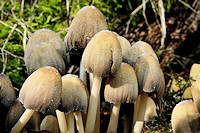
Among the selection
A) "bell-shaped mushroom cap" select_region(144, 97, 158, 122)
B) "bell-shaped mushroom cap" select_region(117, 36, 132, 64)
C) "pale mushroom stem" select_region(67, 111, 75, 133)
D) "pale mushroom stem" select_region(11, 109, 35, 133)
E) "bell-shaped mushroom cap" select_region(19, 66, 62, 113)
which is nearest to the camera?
"bell-shaped mushroom cap" select_region(19, 66, 62, 113)

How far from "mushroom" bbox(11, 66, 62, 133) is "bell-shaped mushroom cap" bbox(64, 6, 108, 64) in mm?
337

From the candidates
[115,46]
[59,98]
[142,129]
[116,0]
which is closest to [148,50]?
[115,46]

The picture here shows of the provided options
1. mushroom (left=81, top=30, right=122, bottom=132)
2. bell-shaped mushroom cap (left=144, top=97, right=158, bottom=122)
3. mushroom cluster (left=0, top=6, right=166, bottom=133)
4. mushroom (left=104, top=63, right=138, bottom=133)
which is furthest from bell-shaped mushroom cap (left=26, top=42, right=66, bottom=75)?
bell-shaped mushroom cap (left=144, top=97, right=158, bottom=122)

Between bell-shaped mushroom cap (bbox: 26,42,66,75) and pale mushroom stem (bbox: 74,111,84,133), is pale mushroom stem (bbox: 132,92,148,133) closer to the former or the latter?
pale mushroom stem (bbox: 74,111,84,133)

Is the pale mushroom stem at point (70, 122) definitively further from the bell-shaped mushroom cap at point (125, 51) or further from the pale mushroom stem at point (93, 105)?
the bell-shaped mushroom cap at point (125, 51)

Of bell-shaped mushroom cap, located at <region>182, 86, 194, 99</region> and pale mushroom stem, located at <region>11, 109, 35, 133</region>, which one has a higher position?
bell-shaped mushroom cap, located at <region>182, 86, 194, 99</region>

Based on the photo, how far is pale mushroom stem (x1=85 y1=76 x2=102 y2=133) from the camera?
1.40 metres

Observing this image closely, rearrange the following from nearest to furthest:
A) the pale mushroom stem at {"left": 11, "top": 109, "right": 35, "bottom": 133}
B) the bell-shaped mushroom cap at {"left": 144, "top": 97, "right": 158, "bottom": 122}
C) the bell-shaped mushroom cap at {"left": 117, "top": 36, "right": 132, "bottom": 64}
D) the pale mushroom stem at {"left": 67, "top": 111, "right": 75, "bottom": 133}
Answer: the pale mushroom stem at {"left": 11, "top": 109, "right": 35, "bottom": 133}, the pale mushroom stem at {"left": 67, "top": 111, "right": 75, "bottom": 133}, the bell-shaped mushroom cap at {"left": 117, "top": 36, "right": 132, "bottom": 64}, the bell-shaped mushroom cap at {"left": 144, "top": 97, "right": 158, "bottom": 122}

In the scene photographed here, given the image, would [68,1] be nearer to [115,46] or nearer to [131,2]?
[131,2]

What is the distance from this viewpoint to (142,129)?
165cm

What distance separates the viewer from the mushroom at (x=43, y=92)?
44.8 inches

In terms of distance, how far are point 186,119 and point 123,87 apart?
0.34 meters

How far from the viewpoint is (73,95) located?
1274mm

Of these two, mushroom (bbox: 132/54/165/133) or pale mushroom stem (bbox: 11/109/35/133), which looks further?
mushroom (bbox: 132/54/165/133)
